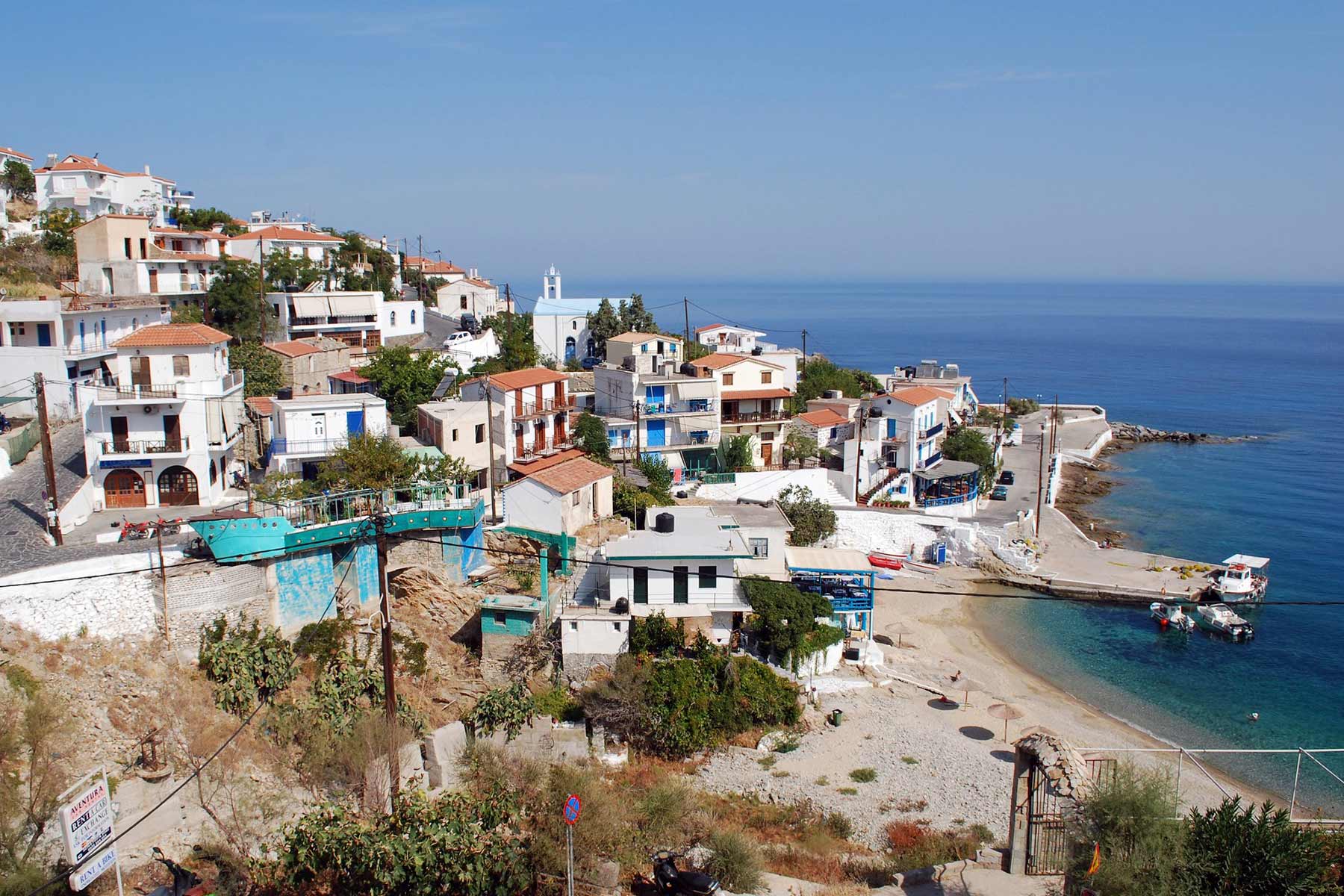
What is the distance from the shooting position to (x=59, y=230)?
44.4 meters

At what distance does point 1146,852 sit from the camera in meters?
11.8

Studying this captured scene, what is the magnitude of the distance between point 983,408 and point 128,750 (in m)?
62.2

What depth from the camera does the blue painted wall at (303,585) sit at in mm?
21766

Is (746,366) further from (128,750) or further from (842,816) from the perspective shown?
(128,750)

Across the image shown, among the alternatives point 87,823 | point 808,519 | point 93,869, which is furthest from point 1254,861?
point 808,519

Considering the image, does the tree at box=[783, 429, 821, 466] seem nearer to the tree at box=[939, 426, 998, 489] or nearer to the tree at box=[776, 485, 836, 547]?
the tree at box=[776, 485, 836, 547]

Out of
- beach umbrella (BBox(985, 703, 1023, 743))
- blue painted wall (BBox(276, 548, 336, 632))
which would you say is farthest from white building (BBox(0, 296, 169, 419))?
beach umbrella (BBox(985, 703, 1023, 743))

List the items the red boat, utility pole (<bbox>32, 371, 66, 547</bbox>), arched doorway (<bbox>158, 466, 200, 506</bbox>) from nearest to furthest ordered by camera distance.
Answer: utility pole (<bbox>32, 371, 66, 547</bbox>) < arched doorway (<bbox>158, 466, 200, 506</bbox>) < the red boat

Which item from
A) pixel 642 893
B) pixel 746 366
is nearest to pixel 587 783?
pixel 642 893

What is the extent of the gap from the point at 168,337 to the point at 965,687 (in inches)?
971

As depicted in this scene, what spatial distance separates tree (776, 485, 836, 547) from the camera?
35.6 m

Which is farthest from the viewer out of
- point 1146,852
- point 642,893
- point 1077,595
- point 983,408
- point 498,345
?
Answer: point 983,408

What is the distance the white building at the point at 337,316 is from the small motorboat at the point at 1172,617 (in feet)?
121

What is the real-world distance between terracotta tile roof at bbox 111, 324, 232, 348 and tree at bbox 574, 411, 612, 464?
550 inches
